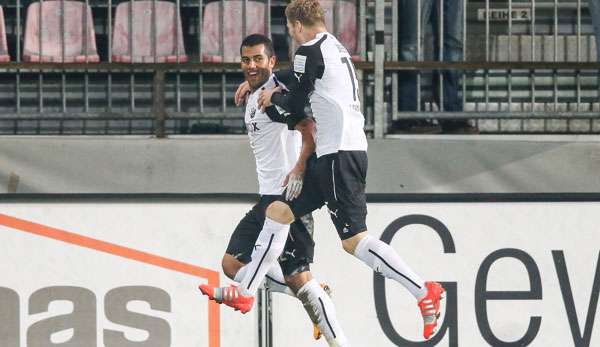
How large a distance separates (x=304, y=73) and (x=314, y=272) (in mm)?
1911

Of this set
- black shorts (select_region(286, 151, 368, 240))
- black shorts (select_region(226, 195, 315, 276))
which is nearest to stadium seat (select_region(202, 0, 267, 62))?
black shorts (select_region(226, 195, 315, 276))

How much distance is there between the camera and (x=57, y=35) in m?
9.20

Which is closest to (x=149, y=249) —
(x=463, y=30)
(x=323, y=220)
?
(x=323, y=220)

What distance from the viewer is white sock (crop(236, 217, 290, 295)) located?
24.5ft

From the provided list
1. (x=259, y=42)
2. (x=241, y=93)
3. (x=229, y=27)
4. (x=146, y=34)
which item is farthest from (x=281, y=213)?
(x=146, y=34)

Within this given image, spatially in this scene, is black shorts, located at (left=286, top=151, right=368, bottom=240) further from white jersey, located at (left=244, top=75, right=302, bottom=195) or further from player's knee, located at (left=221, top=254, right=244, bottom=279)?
player's knee, located at (left=221, top=254, right=244, bottom=279)

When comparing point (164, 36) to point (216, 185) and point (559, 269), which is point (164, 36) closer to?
point (216, 185)

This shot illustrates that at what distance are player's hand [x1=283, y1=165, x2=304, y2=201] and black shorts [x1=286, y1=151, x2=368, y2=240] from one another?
0.03m

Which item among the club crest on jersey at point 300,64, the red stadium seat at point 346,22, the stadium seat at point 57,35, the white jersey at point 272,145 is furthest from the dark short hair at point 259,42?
the stadium seat at point 57,35

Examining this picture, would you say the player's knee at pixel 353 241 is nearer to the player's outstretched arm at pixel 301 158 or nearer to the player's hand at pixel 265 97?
the player's outstretched arm at pixel 301 158

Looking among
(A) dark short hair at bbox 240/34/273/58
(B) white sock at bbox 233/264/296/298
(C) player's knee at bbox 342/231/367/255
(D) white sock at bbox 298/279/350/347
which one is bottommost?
(D) white sock at bbox 298/279/350/347

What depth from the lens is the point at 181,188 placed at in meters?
8.48

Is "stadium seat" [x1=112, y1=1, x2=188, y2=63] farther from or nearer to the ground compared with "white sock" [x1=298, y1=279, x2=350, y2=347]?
farther from the ground

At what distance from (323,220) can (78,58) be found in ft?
7.20
